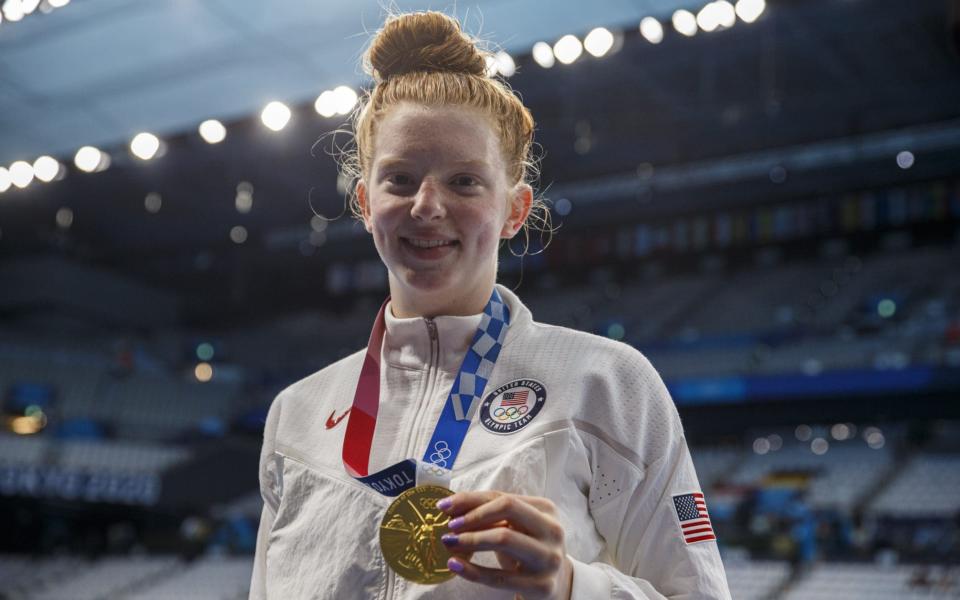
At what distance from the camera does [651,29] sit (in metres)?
7.39

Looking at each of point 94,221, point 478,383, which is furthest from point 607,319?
→ point 478,383

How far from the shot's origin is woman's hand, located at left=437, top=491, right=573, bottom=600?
834 millimetres

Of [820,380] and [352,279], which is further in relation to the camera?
[352,279]

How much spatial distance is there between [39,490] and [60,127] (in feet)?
20.8

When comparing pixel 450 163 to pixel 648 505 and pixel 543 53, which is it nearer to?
pixel 648 505

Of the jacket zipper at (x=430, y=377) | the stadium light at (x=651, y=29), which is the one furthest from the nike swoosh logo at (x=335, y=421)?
the stadium light at (x=651, y=29)

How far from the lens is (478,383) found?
114cm

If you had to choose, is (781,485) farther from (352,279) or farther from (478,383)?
(478,383)

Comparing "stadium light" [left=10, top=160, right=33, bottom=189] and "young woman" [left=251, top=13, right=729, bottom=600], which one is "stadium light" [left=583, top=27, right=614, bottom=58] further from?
"stadium light" [left=10, top=160, right=33, bottom=189]

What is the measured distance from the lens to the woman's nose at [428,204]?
1.08m

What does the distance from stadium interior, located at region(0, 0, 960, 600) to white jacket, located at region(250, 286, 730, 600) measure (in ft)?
20.4

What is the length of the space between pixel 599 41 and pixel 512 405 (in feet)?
22.3

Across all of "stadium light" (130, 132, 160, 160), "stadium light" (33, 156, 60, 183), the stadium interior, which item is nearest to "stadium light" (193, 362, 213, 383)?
the stadium interior

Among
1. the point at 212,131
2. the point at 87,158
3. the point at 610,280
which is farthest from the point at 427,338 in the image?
the point at 610,280
